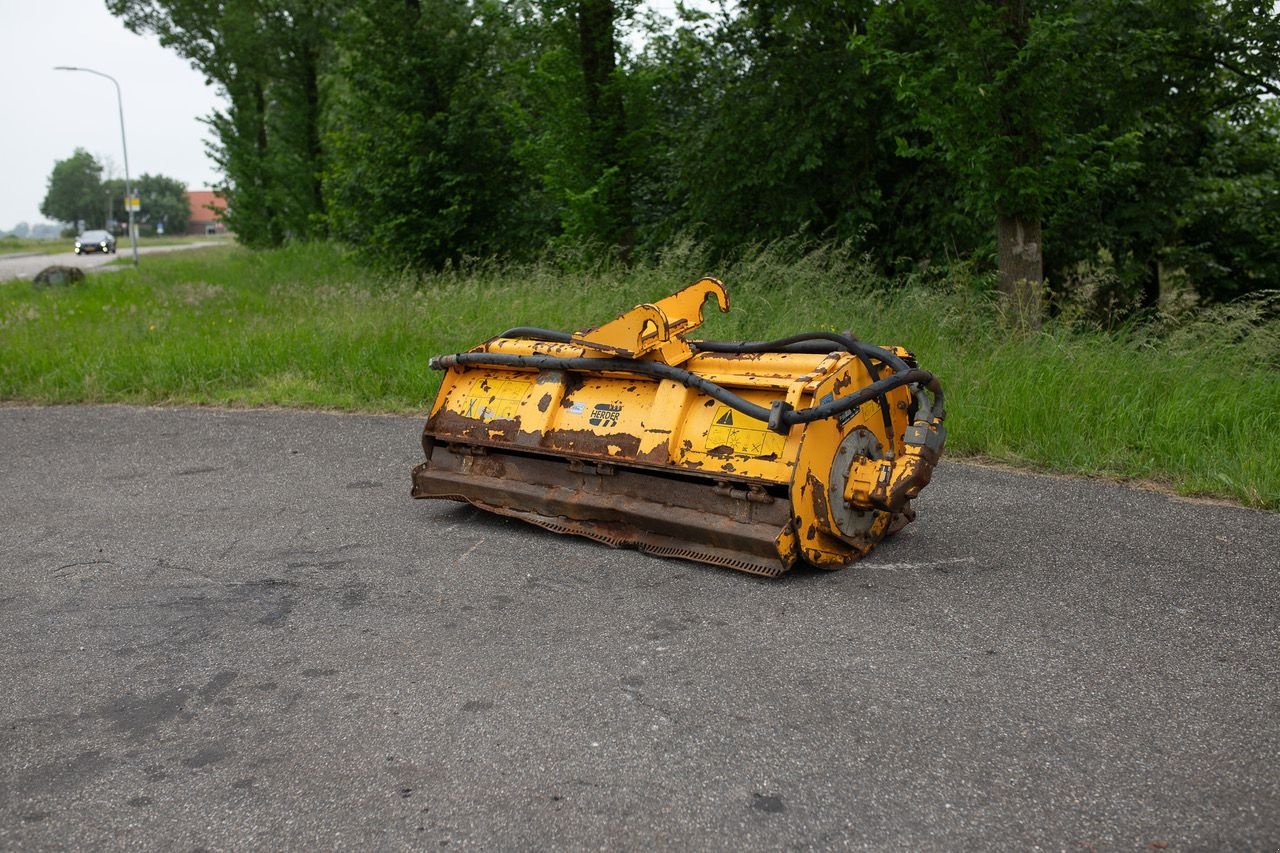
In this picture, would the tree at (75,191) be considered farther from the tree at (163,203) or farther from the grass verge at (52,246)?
the grass verge at (52,246)

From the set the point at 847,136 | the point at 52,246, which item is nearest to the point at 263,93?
the point at 847,136

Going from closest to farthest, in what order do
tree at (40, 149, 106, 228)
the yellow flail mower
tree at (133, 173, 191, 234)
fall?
the yellow flail mower < tree at (133, 173, 191, 234) < tree at (40, 149, 106, 228)

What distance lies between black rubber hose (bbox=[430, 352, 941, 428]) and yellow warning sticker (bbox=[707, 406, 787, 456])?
7 cm

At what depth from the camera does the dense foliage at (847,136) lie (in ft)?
30.7

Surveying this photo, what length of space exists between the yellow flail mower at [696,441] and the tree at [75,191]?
13912 cm

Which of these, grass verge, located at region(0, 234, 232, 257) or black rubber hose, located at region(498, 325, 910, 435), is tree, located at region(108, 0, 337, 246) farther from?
black rubber hose, located at region(498, 325, 910, 435)

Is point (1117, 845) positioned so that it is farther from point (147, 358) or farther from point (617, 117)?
point (617, 117)

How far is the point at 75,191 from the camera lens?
136 metres

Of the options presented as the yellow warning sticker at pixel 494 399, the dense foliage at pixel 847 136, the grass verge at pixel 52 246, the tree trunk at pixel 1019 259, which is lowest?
the grass verge at pixel 52 246

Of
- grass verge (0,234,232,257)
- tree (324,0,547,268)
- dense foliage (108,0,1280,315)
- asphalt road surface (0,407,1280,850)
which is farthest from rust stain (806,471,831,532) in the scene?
grass verge (0,234,232,257)

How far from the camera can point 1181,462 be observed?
20.2ft

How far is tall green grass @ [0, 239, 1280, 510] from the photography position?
6547 mm

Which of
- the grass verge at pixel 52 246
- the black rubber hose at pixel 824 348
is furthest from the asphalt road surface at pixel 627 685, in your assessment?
the grass verge at pixel 52 246

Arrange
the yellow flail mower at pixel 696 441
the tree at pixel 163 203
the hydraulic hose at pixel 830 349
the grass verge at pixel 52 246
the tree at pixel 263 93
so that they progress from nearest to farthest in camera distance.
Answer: the yellow flail mower at pixel 696 441, the hydraulic hose at pixel 830 349, the tree at pixel 263 93, the grass verge at pixel 52 246, the tree at pixel 163 203
